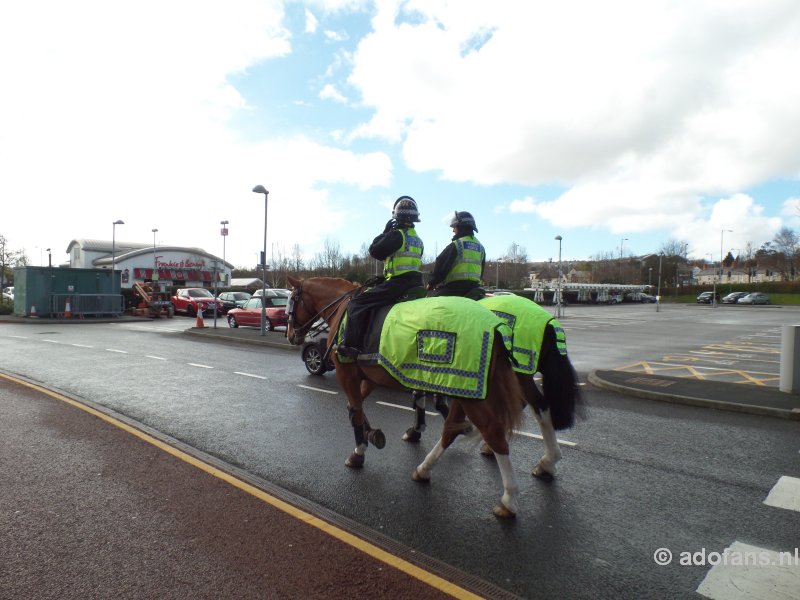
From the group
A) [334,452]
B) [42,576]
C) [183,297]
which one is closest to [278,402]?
[334,452]

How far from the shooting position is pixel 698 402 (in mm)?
7902

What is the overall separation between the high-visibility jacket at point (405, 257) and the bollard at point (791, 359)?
7.01 m

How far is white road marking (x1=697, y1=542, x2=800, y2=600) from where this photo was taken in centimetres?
298

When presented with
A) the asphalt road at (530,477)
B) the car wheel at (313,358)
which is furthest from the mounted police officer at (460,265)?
the car wheel at (313,358)

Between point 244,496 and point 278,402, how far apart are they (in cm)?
385

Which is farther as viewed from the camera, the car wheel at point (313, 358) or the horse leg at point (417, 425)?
the car wheel at point (313, 358)

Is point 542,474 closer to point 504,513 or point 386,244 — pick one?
point 504,513

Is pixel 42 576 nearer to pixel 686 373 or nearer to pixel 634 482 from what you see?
pixel 634 482

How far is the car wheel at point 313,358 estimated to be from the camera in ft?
35.3

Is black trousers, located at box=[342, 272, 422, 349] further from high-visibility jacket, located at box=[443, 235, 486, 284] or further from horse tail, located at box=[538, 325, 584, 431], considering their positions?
horse tail, located at box=[538, 325, 584, 431]

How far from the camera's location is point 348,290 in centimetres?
594

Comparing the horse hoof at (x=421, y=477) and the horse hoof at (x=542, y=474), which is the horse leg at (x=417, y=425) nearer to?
the horse hoof at (x=421, y=477)

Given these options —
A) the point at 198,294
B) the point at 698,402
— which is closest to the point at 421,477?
the point at 698,402
